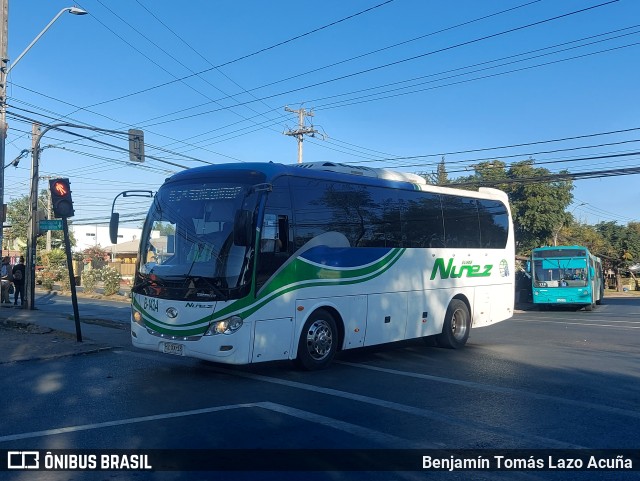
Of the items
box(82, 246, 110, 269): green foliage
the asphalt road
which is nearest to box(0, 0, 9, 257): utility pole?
the asphalt road

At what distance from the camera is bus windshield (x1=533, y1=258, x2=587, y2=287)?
28.8 m

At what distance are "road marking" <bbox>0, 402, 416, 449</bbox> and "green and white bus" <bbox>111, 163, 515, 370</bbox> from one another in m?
1.51

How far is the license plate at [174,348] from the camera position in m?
9.31

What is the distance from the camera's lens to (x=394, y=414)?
7375 mm

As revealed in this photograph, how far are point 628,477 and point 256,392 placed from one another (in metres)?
4.75

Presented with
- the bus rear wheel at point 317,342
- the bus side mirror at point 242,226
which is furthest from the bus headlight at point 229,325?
the bus rear wheel at point 317,342

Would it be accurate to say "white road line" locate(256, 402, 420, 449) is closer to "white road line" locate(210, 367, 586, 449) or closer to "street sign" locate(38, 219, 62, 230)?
"white road line" locate(210, 367, 586, 449)

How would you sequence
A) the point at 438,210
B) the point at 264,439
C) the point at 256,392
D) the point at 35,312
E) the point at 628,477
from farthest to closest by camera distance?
the point at 35,312
the point at 438,210
the point at 256,392
the point at 264,439
the point at 628,477

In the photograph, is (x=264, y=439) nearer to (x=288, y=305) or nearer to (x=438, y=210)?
(x=288, y=305)

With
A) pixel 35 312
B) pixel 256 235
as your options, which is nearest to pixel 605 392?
pixel 256 235

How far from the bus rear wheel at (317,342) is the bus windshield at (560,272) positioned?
21.3 meters

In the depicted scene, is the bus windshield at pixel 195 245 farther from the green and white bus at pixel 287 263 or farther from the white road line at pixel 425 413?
the white road line at pixel 425 413

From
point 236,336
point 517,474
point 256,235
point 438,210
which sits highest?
point 438,210

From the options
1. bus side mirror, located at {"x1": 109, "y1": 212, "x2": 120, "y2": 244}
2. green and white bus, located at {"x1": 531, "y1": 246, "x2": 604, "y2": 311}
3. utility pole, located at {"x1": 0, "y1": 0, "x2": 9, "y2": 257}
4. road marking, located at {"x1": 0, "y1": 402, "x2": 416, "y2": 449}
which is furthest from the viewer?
green and white bus, located at {"x1": 531, "y1": 246, "x2": 604, "y2": 311}
